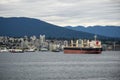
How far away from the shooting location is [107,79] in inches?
2729

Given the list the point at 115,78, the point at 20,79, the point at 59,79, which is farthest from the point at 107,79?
the point at 20,79

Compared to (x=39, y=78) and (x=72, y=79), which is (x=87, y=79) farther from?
(x=39, y=78)

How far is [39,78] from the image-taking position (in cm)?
7194

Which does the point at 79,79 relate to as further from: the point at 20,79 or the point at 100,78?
the point at 20,79

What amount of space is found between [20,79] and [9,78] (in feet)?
7.78

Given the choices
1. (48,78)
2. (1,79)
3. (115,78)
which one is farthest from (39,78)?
(115,78)

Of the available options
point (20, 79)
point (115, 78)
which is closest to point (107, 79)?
point (115, 78)

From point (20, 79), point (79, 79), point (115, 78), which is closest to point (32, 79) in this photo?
point (20, 79)

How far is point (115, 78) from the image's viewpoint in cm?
7081

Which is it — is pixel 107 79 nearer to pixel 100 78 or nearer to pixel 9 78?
pixel 100 78

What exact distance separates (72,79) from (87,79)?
2187mm

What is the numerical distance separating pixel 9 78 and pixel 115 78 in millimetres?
15325

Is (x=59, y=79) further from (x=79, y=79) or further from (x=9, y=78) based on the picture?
(x=9, y=78)

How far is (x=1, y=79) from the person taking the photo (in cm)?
6962
